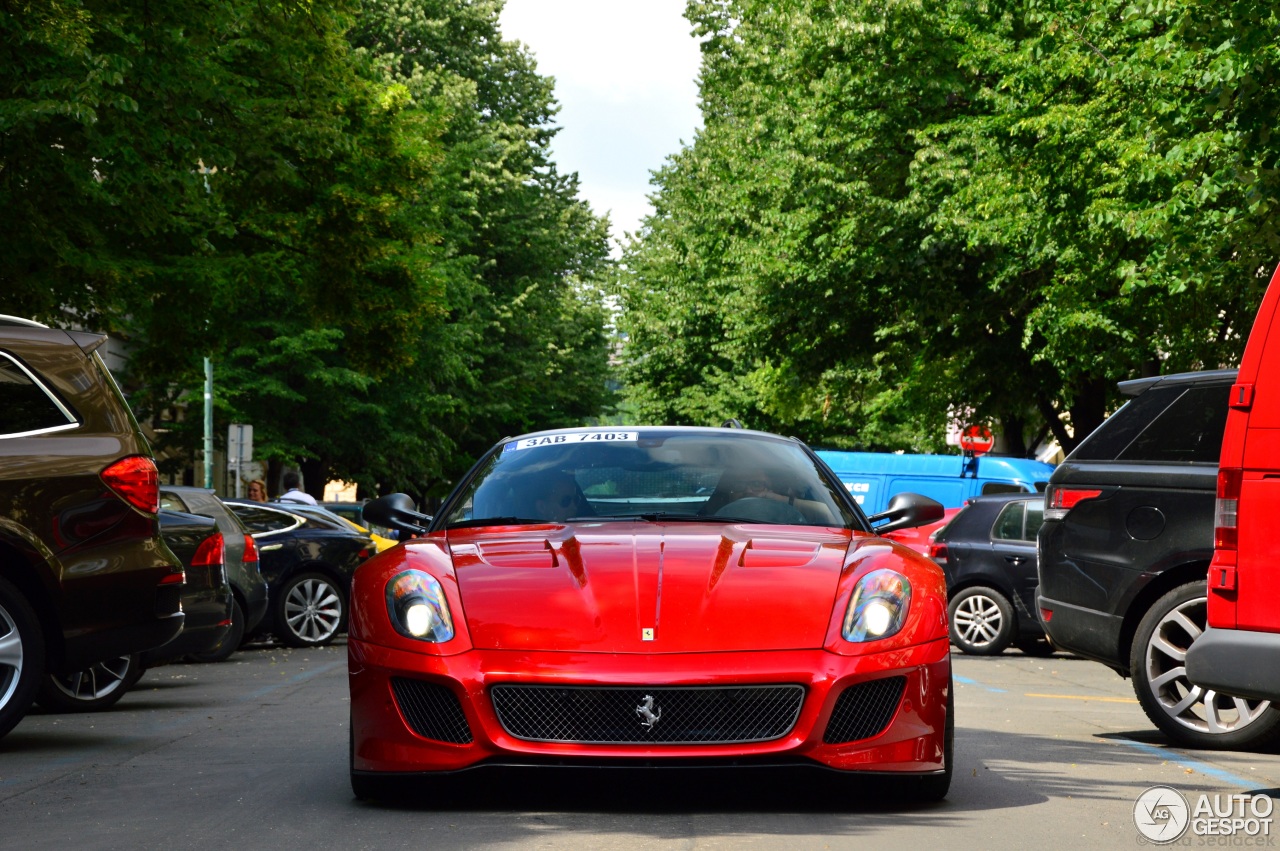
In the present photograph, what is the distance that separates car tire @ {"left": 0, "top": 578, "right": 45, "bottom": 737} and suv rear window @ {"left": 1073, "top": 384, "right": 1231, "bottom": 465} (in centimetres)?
550

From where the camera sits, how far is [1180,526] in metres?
9.79

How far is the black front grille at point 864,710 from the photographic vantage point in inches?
256

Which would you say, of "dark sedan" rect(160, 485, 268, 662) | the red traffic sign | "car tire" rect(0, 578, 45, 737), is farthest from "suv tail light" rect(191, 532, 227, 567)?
the red traffic sign

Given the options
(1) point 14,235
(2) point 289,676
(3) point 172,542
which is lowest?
(2) point 289,676

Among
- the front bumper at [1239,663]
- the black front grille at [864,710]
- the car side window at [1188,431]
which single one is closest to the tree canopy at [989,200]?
the car side window at [1188,431]

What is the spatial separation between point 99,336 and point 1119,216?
47.2 feet

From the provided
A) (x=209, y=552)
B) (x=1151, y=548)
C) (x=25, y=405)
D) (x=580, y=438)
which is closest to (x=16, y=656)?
(x=25, y=405)

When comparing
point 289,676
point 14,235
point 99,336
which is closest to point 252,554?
point 289,676

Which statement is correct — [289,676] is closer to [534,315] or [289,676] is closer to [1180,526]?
[1180,526]

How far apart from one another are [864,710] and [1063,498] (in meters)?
4.25

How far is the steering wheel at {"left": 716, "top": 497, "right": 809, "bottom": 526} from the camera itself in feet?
25.6

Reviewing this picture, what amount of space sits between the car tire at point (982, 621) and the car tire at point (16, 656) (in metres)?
11.9

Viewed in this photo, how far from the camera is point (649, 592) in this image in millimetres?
6719

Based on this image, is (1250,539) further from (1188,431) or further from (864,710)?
(1188,431)
